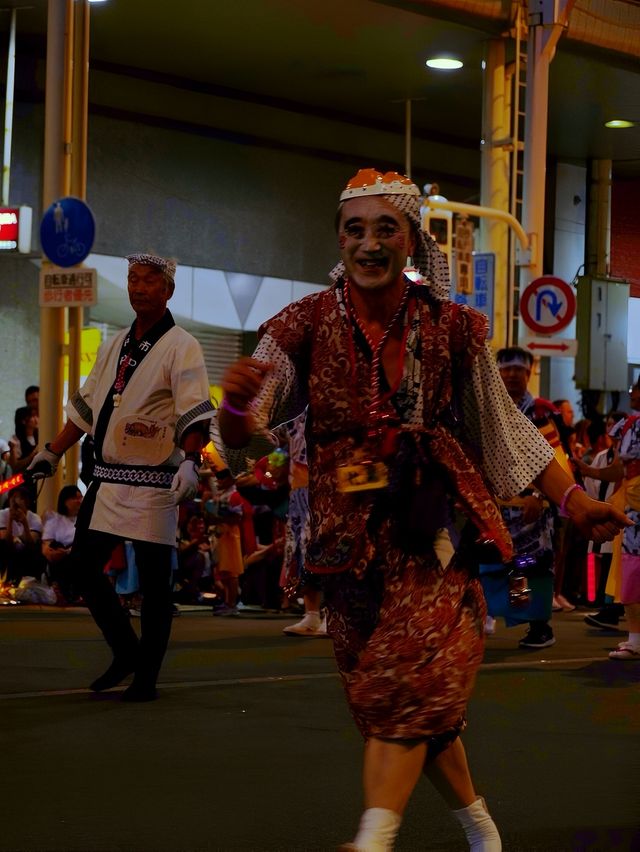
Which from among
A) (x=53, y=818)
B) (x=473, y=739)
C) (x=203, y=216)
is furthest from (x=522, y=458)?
(x=203, y=216)

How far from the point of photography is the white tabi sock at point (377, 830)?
389 centimetres

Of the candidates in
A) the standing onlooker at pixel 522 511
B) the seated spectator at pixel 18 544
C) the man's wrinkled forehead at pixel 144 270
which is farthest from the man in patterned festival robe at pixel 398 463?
the seated spectator at pixel 18 544

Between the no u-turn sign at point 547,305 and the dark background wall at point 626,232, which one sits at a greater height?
the dark background wall at point 626,232

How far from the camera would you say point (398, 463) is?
431 cm

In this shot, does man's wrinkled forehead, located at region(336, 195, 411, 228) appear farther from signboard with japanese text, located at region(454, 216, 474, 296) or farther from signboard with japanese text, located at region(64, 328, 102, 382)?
signboard with japanese text, located at region(64, 328, 102, 382)

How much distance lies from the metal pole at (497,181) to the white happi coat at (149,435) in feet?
36.4

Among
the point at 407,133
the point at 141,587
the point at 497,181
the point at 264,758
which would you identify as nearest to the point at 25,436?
the point at 497,181

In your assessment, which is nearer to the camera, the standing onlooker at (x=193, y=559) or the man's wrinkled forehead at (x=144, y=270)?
the man's wrinkled forehead at (x=144, y=270)

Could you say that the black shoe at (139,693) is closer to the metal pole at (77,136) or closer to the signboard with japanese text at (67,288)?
the signboard with japanese text at (67,288)

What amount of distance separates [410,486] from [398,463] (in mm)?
63

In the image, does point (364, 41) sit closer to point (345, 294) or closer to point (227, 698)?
point (227, 698)

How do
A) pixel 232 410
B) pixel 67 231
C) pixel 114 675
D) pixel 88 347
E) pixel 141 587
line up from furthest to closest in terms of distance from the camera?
pixel 88 347 → pixel 67 231 → pixel 114 675 → pixel 141 587 → pixel 232 410

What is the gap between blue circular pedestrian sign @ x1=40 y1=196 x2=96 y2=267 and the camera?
15.7 meters

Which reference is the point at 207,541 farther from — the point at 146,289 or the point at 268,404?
the point at 268,404
